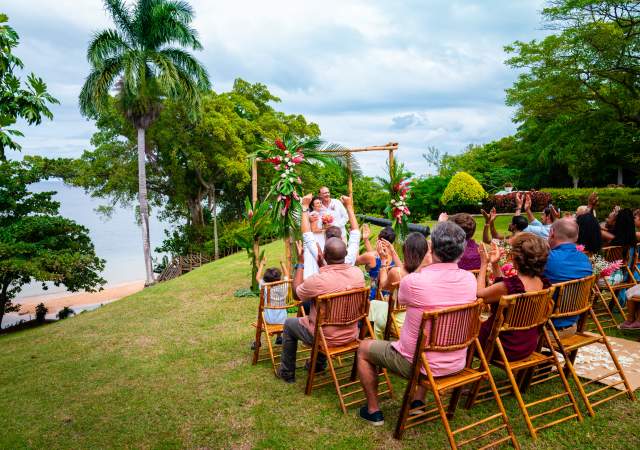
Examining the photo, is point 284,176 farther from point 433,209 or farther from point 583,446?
point 433,209

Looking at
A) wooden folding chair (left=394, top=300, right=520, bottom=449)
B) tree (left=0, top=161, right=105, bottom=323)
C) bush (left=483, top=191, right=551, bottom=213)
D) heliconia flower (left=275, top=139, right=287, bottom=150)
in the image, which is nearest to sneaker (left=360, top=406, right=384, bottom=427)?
wooden folding chair (left=394, top=300, right=520, bottom=449)

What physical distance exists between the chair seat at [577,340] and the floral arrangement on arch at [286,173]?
4.29m

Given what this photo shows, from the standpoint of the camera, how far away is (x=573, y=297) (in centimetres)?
403

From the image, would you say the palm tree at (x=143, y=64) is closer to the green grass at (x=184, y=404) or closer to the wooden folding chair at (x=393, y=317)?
the green grass at (x=184, y=404)

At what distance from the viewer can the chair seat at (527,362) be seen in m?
3.65

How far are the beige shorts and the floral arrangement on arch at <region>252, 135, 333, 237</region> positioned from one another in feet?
12.5

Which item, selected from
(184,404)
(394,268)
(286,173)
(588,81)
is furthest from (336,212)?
(588,81)

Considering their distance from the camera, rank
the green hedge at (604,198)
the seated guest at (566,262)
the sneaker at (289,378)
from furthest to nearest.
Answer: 1. the green hedge at (604,198)
2. the sneaker at (289,378)
3. the seated guest at (566,262)

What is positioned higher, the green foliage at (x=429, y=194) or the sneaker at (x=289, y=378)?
the green foliage at (x=429, y=194)

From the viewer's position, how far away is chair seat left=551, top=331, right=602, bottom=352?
402 cm

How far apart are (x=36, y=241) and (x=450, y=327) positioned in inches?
670

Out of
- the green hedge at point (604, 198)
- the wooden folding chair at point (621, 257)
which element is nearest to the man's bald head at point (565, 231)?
the wooden folding chair at point (621, 257)

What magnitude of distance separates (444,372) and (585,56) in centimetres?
1567

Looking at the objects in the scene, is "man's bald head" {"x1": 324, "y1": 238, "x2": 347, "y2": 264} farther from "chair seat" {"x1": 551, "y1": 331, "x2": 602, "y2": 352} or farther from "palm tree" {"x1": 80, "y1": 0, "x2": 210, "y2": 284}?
"palm tree" {"x1": 80, "y1": 0, "x2": 210, "y2": 284}
